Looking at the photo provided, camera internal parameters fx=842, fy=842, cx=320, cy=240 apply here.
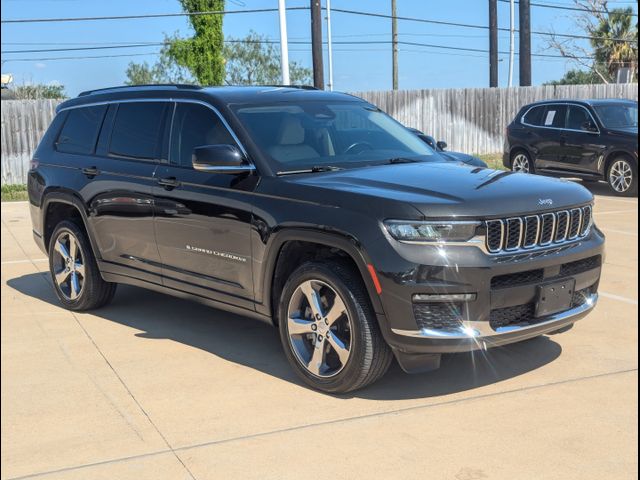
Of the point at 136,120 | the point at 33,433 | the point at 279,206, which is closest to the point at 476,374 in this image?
the point at 279,206

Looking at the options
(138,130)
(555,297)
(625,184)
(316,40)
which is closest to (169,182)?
(138,130)

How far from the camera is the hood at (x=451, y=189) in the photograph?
450 cm

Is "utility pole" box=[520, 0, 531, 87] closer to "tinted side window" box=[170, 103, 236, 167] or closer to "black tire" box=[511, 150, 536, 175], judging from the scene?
"black tire" box=[511, 150, 536, 175]

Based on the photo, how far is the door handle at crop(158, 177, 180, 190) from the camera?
588cm

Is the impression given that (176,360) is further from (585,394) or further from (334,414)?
(585,394)

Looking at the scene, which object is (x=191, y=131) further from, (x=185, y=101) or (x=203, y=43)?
(x=203, y=43)

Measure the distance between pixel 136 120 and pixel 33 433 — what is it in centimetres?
285

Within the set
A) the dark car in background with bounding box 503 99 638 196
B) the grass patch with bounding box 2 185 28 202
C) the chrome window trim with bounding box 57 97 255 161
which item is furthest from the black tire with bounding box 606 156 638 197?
the grass patch with bounding box 2 185 28 202

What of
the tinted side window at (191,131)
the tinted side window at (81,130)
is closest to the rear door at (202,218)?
the tinted side window at (191,131)

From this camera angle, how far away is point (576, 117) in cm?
1591

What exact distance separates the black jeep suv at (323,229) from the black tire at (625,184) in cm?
944

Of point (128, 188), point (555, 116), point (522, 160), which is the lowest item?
point (522, 160)

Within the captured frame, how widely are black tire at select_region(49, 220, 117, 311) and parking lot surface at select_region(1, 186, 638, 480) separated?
31cm

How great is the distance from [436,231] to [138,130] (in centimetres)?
295
